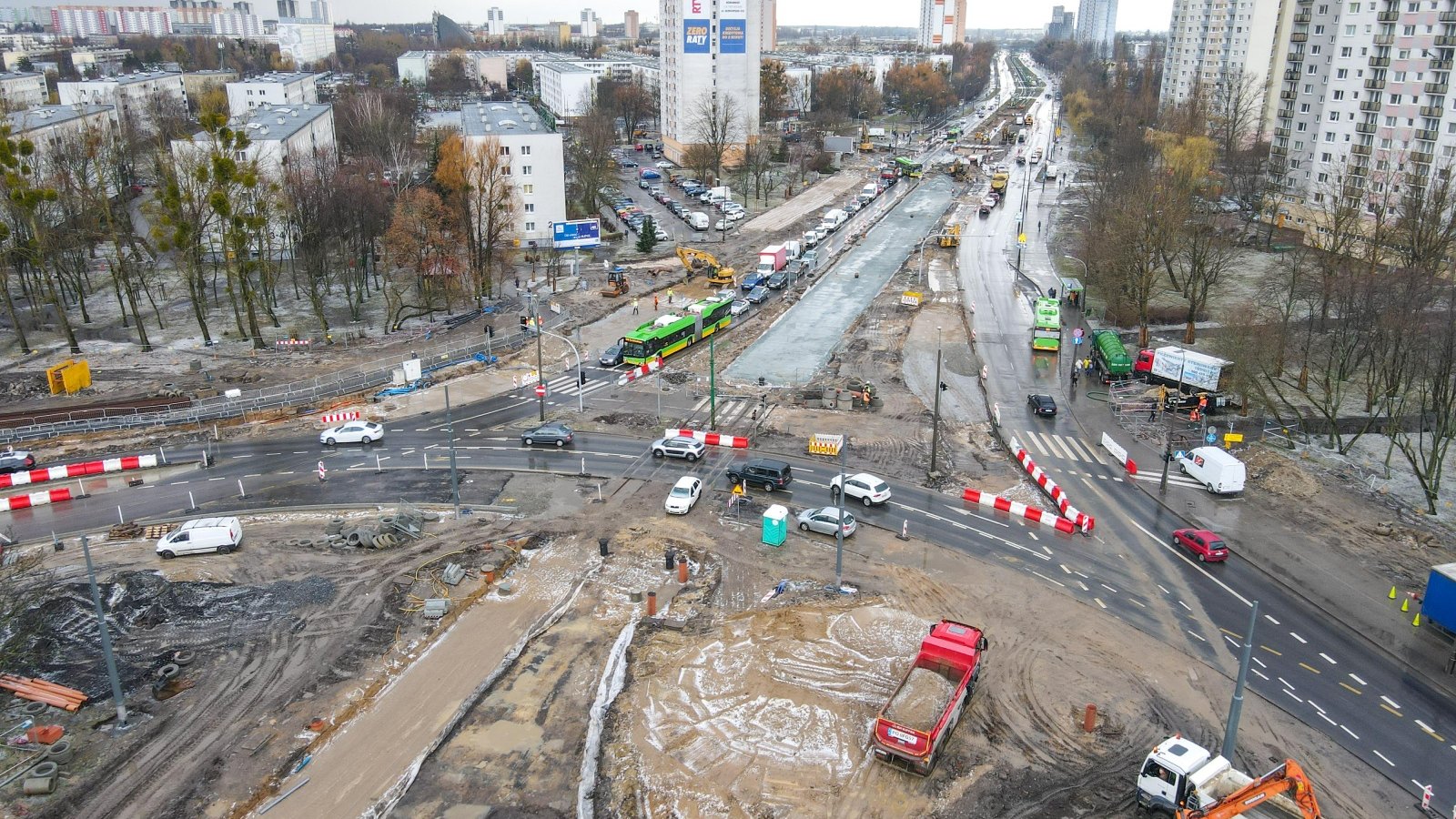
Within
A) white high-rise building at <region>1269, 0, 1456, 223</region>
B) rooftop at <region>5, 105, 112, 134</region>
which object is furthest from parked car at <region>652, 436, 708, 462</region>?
rooftop at <region>5, 105, 112, 134</region>

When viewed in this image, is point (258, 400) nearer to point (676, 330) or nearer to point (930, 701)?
point (676, 330)

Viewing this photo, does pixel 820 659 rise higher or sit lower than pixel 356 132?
lower

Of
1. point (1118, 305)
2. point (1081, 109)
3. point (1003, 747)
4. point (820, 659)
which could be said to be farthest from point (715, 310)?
point (1081, 109)

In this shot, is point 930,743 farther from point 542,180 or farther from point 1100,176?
point 1100,176

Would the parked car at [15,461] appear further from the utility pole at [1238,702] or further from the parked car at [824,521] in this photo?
the utility pole at [1238,702]

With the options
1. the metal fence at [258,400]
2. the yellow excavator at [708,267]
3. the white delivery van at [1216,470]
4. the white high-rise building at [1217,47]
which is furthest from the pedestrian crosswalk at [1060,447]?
the white high-rise building at [1217,47]

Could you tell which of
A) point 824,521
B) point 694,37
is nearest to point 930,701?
point 824,521

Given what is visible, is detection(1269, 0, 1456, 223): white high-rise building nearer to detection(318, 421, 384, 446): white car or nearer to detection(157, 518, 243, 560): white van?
detection(318, 421, 384, 446): white car
